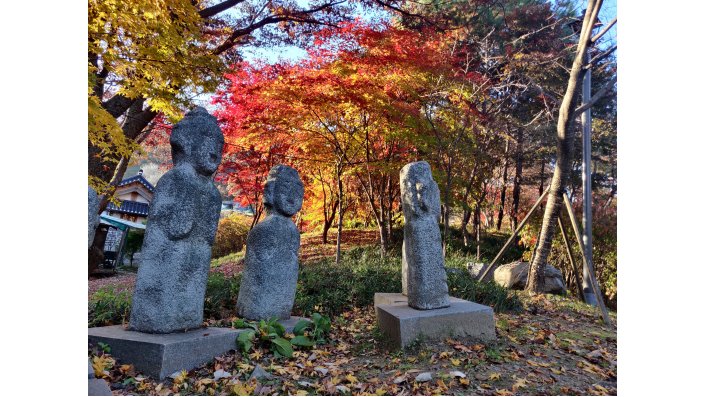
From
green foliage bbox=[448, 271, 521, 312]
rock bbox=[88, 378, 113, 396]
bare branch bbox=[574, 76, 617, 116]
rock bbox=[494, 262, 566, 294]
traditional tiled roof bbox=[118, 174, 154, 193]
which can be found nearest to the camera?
rock bbox=[88, 378, 113, 396]

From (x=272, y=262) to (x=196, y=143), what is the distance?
55.3 inches

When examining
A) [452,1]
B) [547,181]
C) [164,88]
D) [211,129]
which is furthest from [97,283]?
[547,181]

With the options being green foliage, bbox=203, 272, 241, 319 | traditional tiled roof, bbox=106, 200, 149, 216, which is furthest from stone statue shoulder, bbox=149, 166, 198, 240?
traditional tiled roof, bbox=106, 200, 149, 216

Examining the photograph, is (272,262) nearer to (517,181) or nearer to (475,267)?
(475,267)

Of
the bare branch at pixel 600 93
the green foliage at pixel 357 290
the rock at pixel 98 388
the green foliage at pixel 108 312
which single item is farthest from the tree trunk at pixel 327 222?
the rock at pixel 98 388

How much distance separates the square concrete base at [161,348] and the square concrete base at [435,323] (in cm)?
165

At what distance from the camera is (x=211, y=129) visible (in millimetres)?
3803

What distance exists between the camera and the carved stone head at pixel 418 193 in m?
4.46

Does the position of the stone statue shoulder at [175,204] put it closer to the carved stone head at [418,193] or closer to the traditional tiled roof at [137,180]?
the carved stone head at [418,193]

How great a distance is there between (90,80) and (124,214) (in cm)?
1621

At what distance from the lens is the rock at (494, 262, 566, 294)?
777 cm

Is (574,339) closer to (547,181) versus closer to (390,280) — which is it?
(390,280)

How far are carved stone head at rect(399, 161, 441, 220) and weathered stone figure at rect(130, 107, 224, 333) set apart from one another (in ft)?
6.57

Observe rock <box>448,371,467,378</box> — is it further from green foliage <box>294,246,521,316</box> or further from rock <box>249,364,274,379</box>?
green foliage <box>294,246,521,316</box>
